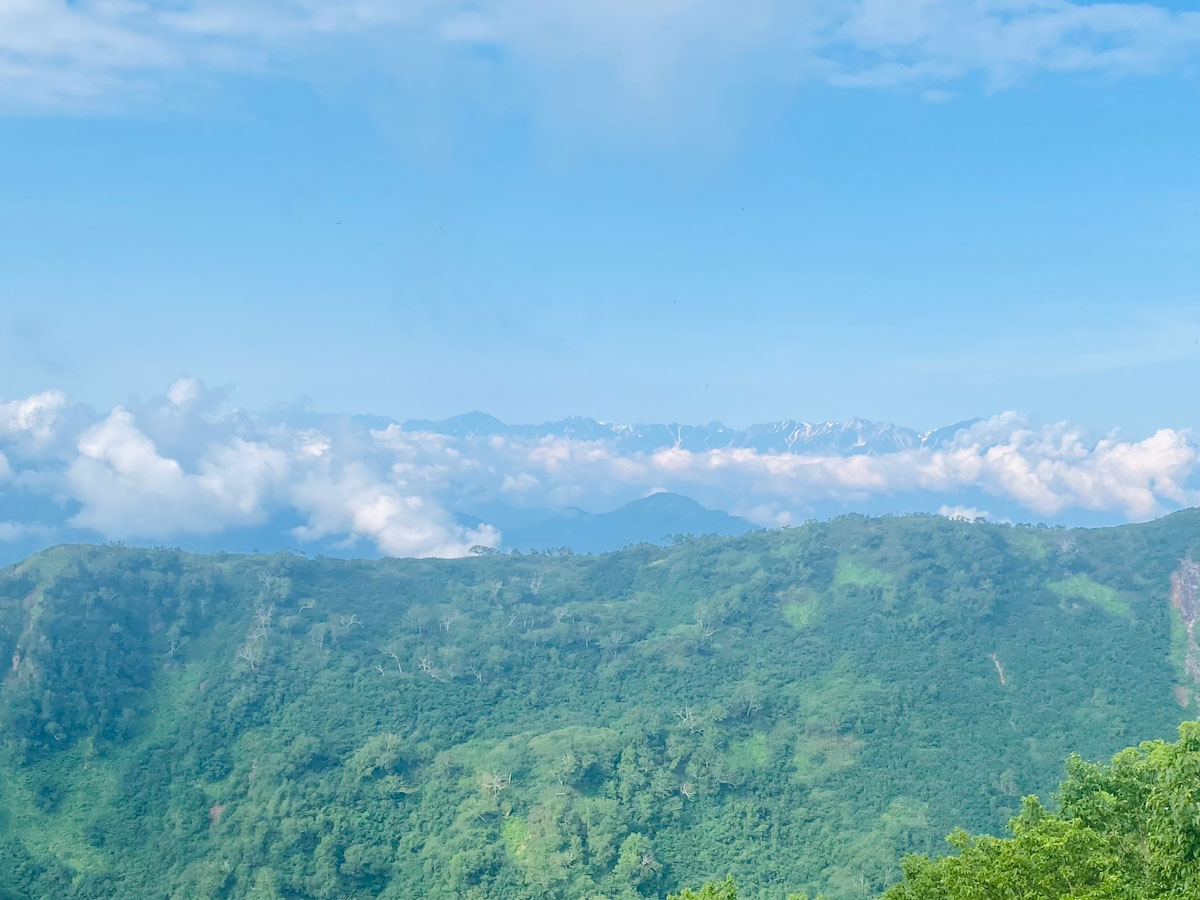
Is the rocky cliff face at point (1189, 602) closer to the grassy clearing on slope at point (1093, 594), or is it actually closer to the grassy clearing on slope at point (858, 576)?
the grassy clearing on slope at point (1093, 594)

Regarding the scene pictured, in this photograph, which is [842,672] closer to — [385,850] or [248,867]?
[385,850]

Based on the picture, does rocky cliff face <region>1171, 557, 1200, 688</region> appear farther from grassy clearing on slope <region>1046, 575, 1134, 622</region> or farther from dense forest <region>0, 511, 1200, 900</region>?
grassy clearing on slope <region>1046, 575, 1134, 622</region>

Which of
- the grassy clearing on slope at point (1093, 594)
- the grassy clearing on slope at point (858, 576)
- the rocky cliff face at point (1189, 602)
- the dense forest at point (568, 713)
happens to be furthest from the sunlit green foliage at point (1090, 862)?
the grassy clearing on slope at point (858, 576)

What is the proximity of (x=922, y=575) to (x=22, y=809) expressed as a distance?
123509mm

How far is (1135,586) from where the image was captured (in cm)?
13200

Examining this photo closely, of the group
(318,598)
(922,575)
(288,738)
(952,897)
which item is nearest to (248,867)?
(288,738)

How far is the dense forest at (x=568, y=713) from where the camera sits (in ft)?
293

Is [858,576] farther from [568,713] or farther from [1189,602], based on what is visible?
[568,713]

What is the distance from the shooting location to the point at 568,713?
120250mm

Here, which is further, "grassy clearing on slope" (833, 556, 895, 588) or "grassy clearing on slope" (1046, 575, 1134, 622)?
"grassy clearing on slope" (833, 556, 895, 588)

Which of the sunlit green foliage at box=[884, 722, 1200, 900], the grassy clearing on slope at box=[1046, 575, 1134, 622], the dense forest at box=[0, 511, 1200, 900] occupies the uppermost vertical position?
the sunlit green foliage at box=[884, 722, 1200, 900]

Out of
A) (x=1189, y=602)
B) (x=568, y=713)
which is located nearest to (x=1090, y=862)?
(x=568, y=713)

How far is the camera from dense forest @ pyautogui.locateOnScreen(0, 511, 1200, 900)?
8944cm

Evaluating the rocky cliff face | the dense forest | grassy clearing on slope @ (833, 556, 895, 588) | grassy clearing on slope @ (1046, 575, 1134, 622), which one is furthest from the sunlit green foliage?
grassy clearing on slope @ (833, 556, 895, 588)
